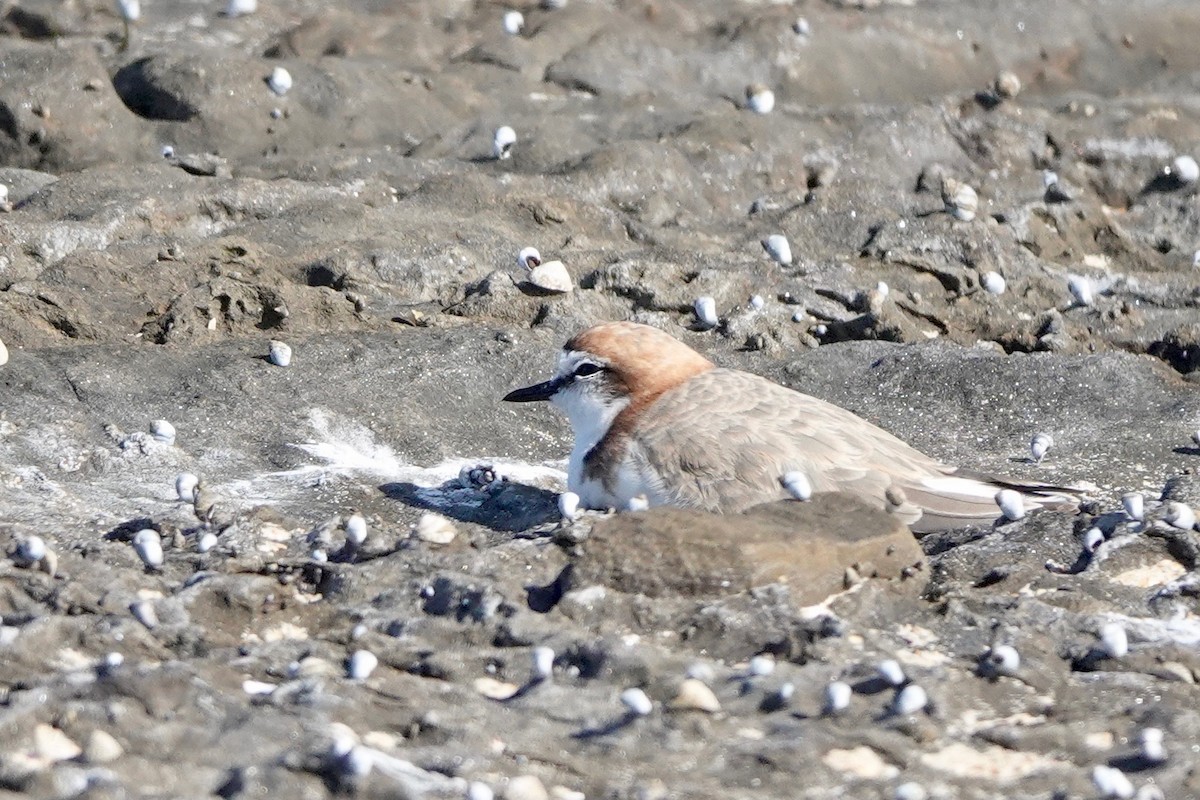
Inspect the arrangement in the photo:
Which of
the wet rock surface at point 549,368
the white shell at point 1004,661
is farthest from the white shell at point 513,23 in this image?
the white shell at point 1004,661

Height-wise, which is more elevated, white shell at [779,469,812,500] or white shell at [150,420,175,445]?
white shell at [779,469,812,500]

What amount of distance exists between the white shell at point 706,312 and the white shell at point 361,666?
396cm

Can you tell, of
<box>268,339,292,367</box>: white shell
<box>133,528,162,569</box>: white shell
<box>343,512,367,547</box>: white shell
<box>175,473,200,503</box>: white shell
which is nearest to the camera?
<box>133,528,162,569</box>: white shell

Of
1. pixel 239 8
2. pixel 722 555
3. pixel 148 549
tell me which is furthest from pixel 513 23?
pixel 722 555

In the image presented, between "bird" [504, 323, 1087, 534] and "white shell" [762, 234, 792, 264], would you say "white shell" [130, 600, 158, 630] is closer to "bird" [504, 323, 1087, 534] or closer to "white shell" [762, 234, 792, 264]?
"bird" [504, 323, 1087, 534]

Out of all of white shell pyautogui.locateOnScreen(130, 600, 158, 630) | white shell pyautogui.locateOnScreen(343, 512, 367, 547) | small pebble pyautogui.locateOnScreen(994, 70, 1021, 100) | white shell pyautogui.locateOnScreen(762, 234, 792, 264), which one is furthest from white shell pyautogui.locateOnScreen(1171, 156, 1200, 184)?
white shell pyautogui.locateOnScreen(130, 600, 158, 630)

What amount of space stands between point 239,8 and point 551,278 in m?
5.57

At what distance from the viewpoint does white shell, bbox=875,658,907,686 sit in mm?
4348

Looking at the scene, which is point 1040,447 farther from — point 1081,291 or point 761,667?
point 761,667

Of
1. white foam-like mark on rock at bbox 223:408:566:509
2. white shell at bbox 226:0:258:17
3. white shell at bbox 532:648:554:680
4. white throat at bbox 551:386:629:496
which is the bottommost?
white shell at bbox 226:0:258:17

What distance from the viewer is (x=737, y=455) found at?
→ 5.95 m

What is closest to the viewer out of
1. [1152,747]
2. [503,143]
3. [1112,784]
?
[1112,784]

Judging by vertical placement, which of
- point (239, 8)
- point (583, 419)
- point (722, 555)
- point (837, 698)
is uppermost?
point (837, 698)

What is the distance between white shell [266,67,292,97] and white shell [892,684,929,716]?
7.23m
